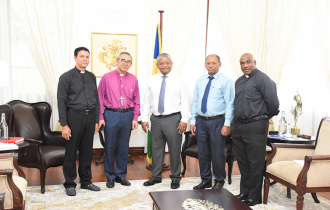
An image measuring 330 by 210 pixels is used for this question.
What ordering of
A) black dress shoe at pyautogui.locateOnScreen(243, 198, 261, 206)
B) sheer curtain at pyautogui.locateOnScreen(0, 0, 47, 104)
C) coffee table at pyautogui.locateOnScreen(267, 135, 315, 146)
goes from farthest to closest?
sheer curtain at pyautogui.locateOnScreen(0, 0, 47, 104) < coffee table at pyautogui.locateOnScreen(267, 135, 315, 146) < black dress shoe at pyautogui.locateOnScreen(243, 198, 261, 206)

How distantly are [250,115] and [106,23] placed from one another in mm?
3473

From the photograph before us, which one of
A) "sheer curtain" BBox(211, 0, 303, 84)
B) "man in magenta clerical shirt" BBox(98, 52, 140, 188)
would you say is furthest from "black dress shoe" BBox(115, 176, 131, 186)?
"sheer curtain" BBox(211, 0, 303, 84)

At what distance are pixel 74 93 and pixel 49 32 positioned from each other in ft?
7.54

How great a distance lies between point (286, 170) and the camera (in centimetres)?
291

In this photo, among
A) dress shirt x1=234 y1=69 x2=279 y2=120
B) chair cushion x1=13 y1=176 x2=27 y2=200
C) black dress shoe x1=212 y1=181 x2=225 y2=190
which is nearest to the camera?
chair cushion x1=13 y1=176 x2=27 y2=200

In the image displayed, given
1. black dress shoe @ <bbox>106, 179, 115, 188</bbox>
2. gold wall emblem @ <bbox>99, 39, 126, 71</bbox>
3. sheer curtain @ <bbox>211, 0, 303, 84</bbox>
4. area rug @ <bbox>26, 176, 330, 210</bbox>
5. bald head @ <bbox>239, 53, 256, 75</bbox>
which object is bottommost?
area rug @ <bbox>26, 176, 330, 210</bbox>

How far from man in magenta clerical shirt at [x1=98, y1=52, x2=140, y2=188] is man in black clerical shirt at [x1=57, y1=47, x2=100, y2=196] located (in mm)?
169

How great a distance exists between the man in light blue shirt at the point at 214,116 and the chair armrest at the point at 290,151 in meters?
0.56

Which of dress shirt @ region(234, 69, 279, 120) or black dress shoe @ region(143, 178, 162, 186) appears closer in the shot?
dress shirt @ region(234, 69, 279, 120)

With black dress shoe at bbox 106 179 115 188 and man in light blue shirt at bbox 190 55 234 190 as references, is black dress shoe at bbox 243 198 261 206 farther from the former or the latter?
black dress shoe at bbox 106 179 115 188

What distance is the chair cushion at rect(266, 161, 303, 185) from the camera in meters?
2.81

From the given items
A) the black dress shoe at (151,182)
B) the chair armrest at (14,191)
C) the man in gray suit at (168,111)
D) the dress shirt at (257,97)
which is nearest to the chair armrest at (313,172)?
the dress shirt at (257,97)

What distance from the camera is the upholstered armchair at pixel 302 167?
2680 millimetres

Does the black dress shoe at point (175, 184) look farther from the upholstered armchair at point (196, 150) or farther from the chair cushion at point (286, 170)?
the chair cushion at point (286, 170)
